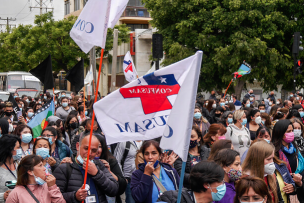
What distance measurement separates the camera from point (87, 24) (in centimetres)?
507

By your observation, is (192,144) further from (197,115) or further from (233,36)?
(233,36)

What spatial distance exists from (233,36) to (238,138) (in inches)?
626

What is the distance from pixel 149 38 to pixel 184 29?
14849mm

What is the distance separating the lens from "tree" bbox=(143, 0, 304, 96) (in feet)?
72.9

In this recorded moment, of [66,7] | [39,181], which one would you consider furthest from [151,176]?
[66,7]

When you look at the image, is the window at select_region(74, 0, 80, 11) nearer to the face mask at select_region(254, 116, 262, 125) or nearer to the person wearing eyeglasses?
the face mask at select_region(254, 116, 262, 125)

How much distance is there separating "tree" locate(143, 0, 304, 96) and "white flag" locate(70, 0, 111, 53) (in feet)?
57.3

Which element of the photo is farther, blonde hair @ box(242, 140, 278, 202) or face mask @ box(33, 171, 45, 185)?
blonde hair @ box(242, 140, 278, 202)

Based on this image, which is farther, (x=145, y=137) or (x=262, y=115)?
(x=262, y=115)

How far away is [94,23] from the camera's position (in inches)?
194

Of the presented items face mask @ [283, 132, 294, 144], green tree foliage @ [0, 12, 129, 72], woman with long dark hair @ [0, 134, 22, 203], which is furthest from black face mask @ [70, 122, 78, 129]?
green tree foliage @ [0, 12, 129, 72]

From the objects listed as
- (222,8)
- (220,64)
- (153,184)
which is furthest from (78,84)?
(222,8)

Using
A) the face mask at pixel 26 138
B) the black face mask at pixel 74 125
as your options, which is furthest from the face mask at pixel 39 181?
the black face mask at pixel 74 125

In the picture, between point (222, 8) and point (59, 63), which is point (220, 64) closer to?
point (222, 8)
